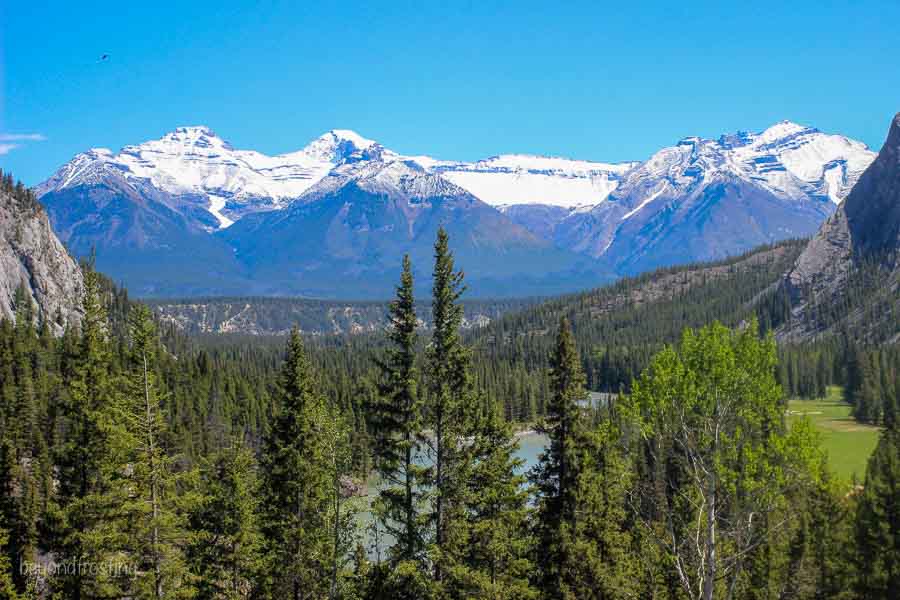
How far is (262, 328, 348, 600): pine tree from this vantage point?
37531 mm

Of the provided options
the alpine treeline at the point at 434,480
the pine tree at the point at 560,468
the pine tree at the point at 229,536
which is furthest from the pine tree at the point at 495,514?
the pine tree at the point at 229,536

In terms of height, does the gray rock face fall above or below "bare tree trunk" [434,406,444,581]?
above

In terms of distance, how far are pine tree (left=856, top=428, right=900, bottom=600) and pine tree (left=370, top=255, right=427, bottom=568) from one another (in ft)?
105

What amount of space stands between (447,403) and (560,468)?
731cm

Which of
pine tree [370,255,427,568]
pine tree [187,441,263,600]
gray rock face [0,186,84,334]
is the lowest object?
pine tree [187,441,263,600]

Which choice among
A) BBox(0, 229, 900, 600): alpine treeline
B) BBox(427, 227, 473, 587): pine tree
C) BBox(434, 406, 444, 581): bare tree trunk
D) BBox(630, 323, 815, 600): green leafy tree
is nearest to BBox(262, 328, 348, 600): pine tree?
BBox(0, 229, 900, 600): alpine treeline

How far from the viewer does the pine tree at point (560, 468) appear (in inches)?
1341

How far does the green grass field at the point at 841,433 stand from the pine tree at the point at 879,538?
23484 mm

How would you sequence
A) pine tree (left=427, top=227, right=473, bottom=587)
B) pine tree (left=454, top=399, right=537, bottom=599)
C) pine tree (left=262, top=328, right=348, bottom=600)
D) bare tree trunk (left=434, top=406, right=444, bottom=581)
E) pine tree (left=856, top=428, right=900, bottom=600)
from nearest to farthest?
bare tree trunk (left=434, top=406, right=444, bottom=581)
pine tree (left=427, top=227, right=473, bottom=587)
pine tree (left=454, top=399, right=537, bottom=599)
pine tree (left=262, top=328, right=348, bottom=600)
pine tree (left=856, top=428, right=900, bottom=600)

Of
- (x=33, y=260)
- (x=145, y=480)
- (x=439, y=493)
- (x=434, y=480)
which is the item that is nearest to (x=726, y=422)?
(x=439, y=493)

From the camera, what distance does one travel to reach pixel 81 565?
1200 inches

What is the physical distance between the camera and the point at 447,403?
101 ft

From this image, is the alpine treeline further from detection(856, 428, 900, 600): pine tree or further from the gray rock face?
the gray rock face

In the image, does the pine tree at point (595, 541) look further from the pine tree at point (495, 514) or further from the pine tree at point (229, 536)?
the pine tree at point (229, 536)
